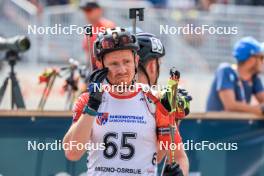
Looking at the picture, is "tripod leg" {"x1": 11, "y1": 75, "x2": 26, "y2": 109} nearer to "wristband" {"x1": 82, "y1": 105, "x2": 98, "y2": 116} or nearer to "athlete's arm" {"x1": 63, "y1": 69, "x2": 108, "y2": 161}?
"athlete's arm" {"x1": 63, "y1": 69, "x2": 108, "y2": 161}

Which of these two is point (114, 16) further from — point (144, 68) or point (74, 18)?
point (144, 68)

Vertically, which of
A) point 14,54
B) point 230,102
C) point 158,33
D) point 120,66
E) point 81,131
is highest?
point 158,33

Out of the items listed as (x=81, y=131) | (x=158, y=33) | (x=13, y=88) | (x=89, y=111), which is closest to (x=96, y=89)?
(x=89, y=111)

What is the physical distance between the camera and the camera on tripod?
7613mm

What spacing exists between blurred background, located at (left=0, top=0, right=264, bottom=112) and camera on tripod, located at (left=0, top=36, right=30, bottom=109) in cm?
600

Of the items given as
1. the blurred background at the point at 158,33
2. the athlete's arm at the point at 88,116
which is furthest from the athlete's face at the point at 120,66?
the blurred background at the point at 158,33

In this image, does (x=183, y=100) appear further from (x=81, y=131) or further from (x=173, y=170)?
(x=81, y=131)

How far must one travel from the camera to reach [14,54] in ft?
25.7

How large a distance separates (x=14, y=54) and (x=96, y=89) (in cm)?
325

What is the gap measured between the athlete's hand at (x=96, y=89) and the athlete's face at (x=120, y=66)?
→ 0.08 m

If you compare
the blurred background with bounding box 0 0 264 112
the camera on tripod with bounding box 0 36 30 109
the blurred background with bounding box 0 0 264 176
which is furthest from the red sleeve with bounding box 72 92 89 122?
the blurred background with bounding box 0 0 264 112

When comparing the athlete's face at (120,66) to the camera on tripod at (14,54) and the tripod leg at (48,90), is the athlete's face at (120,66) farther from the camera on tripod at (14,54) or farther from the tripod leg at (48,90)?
the tripod leg at (48,90)

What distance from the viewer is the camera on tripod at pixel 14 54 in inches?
300

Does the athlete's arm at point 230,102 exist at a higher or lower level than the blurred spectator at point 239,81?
lower
